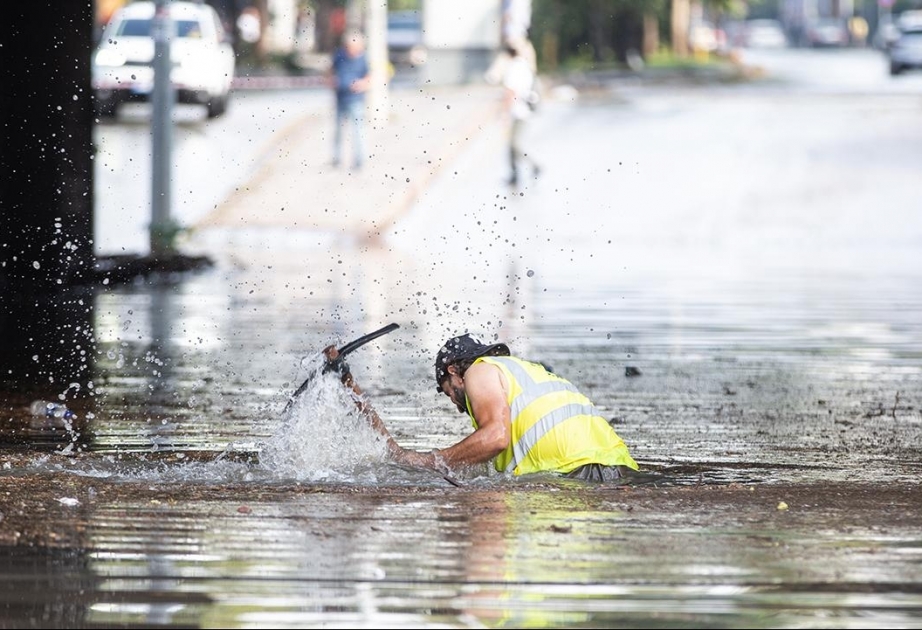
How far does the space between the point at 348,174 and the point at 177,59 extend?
7451 millimetres

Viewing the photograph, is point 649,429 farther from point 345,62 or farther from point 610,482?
point 345,62

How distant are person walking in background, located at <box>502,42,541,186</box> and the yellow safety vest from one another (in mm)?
18287

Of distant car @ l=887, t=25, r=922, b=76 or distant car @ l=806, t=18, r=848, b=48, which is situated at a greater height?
distant car @ l=887, t=25, r=922, b=76

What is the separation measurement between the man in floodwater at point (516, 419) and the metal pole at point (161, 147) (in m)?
12.6

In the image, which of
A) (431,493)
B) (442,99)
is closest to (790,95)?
(442,99)

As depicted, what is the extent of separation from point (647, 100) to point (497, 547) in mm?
31637

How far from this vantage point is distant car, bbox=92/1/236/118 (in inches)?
1321

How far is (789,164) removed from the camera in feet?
96.2

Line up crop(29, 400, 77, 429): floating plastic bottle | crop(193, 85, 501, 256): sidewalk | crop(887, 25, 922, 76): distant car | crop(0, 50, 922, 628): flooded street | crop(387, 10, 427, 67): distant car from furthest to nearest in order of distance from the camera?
crop(387, 10, 427, 67): distant car → crop(887, 25, 922, 76): distant car → crop(193, 85, 501, 256): sidewalk → crop(29, 400, 77, 429): floating plastic bottle → crop(0, 50, 922, 628): flooded street

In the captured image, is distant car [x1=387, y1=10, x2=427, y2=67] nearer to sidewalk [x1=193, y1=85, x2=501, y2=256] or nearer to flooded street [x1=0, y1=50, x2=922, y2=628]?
sidewalk [x1=193, y1=85, x2=501, y2=256]

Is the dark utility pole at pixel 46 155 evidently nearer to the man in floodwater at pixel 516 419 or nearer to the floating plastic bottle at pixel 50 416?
the floating plastic bottle at pixel 50 416

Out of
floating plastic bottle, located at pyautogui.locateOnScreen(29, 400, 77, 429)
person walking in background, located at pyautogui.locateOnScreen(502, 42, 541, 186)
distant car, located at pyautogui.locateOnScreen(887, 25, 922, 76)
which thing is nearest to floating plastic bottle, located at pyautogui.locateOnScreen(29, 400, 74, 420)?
floating plastic bottle, located at pyautogui.locateOnScreen(29, 400, 77, 429)

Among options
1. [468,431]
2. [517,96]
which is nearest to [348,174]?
[517,96]

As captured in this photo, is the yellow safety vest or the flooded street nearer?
the flooded street
